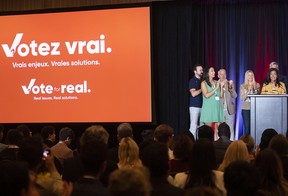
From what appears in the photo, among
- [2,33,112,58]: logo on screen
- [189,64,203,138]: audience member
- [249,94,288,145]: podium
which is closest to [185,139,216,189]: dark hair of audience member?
[249,94,288,145]: podium

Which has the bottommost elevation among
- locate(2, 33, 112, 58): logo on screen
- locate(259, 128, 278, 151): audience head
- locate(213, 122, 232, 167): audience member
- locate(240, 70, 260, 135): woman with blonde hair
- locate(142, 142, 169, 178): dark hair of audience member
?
locate(213, 122, 232, 167): audience member

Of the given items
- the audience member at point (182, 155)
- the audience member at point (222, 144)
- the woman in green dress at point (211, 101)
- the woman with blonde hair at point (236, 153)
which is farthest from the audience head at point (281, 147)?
the woman in green dress at point (211, 101)

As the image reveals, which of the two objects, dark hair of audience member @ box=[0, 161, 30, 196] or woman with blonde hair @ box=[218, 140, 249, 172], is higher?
dark hair of audience member @ box=[0, 161, 30, 196]

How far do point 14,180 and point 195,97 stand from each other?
25.8 feet

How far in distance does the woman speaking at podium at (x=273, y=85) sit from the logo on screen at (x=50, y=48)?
10.1ft

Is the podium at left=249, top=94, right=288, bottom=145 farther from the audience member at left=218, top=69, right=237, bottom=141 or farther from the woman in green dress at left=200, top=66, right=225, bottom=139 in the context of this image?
the audience member at left=218, top=69, right=237, bottom=141

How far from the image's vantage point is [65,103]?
10.2 m

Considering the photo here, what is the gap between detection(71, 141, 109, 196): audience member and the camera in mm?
2668

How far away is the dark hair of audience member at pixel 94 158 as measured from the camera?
9.00 feet

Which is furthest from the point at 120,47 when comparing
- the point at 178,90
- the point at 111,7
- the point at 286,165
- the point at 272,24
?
the point at 286,165

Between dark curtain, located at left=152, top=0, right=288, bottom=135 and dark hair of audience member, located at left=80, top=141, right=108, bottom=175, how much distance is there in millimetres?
7552

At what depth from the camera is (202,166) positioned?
125 inches

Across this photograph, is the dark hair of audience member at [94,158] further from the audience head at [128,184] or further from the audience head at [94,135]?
the audience head at [94,135]

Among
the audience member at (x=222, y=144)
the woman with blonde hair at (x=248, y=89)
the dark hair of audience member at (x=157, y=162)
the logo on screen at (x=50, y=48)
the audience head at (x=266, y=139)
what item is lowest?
the audience member at (x=222, y=144)
